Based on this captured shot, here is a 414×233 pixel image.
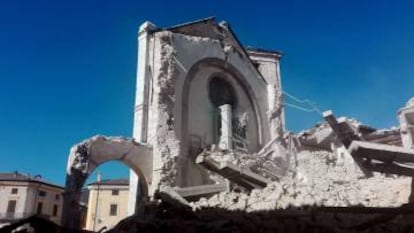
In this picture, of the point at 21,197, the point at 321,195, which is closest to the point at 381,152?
the point at 321,195

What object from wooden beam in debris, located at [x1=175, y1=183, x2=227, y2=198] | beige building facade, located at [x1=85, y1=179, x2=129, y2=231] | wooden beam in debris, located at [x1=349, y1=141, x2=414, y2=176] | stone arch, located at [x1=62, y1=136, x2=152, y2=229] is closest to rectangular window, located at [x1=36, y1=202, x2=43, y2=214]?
beige building facade, located at [x1=85, y1=179, x2=129, y2=231]

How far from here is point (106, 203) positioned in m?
38.8

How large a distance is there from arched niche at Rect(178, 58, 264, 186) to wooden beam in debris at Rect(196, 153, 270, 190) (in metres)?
1.50

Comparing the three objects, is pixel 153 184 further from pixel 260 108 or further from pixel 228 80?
pixel 260 108

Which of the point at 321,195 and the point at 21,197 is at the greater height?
the point at 21,197

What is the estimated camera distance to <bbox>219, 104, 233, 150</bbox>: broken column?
15.7 m

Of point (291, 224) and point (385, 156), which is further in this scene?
point (291, 224)

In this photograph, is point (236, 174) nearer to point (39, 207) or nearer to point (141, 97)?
point (141, 97)

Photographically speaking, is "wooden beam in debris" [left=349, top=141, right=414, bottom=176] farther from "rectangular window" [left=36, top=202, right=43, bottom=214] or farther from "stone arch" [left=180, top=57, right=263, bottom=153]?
"rectangular window" [left=36, top=202, right=43, bottom=214]

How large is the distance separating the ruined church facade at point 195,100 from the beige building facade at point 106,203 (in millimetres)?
22804

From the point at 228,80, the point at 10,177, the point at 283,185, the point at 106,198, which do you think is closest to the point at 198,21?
the point at 228,80

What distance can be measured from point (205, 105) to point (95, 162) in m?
5.82

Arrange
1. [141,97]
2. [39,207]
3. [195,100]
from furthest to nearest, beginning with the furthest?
[39,207] < [195,100] < [141,97]

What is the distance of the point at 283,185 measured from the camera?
37.9 ft
